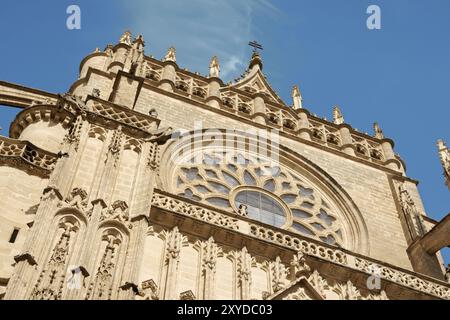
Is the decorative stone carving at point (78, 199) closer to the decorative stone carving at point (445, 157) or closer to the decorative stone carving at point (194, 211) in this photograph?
the decorative stone carving at point (194, 211)

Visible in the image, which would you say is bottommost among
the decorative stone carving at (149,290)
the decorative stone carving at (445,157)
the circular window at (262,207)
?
the decorative stone carving at (149,290)

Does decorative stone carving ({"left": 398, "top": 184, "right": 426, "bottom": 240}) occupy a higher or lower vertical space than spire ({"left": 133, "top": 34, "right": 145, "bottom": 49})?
lower

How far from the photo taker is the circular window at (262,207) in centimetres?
1736

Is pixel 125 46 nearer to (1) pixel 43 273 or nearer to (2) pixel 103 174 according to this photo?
(2) pixel 103 174

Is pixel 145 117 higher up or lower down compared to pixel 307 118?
lower down

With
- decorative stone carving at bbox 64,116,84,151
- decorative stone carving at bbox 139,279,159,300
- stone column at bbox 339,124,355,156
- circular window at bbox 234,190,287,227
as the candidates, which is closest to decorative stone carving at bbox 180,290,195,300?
decorative stone carving at bbox 139,279,159,300

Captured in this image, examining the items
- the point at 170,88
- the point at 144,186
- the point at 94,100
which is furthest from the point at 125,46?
the point at 144,186

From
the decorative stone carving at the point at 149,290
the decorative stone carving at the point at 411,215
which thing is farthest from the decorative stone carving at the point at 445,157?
the decorative stone carving at the point at 149,290

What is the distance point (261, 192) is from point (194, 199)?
2273mm

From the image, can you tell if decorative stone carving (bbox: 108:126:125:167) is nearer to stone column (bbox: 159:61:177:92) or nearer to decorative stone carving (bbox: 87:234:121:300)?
decorative stone carving (bbox: 87:234:121:300)

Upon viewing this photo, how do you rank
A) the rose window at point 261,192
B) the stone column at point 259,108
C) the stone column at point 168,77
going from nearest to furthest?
the rose window at point 261,192
the stone column at point 168,77
the stone column at point 259,108

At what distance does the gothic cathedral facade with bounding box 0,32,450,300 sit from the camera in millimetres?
10633

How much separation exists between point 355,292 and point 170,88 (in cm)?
921
